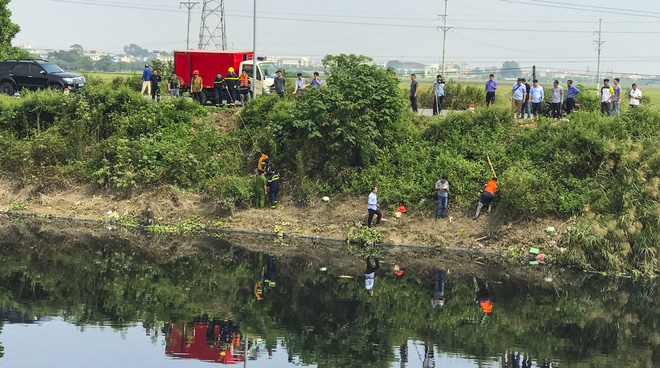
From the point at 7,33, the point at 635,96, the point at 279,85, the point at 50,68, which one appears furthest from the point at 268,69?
the point at 7,33

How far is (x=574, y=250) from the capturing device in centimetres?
2273

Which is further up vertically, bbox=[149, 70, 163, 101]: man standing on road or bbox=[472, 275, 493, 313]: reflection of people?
bbox=[149, 70, 163, 101]: man standing on road

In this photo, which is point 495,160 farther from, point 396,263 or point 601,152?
point 396,263

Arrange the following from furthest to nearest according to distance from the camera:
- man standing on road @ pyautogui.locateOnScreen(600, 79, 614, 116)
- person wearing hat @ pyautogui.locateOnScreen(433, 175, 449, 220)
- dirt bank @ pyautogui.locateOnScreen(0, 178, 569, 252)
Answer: man standing on road @ pyautogui.locateOnScreen(600, 79, 614, 116)
person wearing hat @ pyautogui.locateOnScreen(433, 175, 449, 220)
dirt bank @ pyautogui.locateOnScreen(0, 178, 569, 252)

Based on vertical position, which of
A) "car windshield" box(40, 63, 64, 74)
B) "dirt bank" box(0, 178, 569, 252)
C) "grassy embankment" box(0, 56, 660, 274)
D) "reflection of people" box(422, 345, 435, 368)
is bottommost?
"reflection of people" box(422, 345, 435, 368)

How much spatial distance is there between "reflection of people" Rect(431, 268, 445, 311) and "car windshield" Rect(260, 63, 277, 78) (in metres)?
16.5

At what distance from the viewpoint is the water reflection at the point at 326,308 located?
15.8 metres

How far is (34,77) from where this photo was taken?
1409 inches

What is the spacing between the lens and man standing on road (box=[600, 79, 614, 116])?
28.5 meters

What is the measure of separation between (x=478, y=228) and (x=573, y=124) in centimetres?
513

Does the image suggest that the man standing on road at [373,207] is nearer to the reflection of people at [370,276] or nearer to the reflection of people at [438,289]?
the reflection of people at [370,276]

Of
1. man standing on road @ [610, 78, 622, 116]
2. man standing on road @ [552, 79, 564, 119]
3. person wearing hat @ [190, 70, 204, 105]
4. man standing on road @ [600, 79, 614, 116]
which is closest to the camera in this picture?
man standing on road @ [600, 79, 614, 116]

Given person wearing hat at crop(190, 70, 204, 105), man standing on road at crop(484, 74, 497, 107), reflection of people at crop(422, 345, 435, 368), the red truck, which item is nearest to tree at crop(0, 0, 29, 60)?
the red truck

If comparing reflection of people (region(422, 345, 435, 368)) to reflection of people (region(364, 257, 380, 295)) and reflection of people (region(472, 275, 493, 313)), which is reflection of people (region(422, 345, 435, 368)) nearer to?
reflection of people (region(472, 275, 493, 313))
